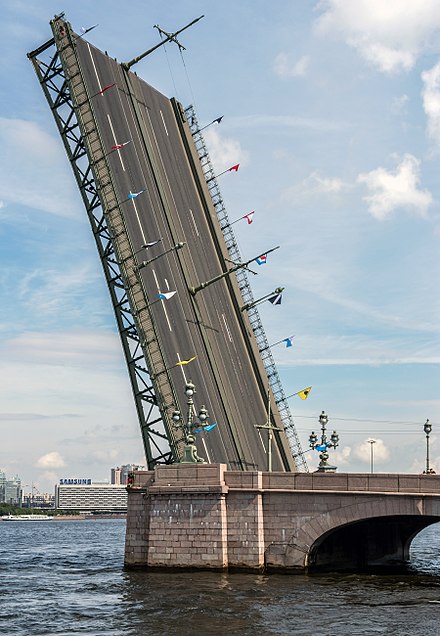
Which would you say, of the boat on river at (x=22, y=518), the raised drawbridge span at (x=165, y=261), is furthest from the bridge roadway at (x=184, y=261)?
the boat on river at (x=22, y=518)

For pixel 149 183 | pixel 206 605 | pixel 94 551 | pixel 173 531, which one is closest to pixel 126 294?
pixel 149 183

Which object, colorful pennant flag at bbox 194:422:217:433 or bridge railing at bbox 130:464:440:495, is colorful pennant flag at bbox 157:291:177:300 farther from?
bridge railing at bbox 130:464:440:495

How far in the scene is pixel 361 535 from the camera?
40719 mm

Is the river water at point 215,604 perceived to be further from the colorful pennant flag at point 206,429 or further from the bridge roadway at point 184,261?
the bridge roadway at point 184,261

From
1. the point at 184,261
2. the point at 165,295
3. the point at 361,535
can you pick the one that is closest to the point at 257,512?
the point at 361,535

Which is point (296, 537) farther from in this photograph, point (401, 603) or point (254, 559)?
point (401, 603)

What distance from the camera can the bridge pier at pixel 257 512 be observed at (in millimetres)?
32344

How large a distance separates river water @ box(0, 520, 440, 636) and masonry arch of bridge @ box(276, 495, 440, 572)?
1.31m

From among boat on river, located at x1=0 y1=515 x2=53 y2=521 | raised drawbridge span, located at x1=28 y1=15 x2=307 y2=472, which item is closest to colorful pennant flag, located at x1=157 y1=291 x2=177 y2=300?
raised drawbridge span, located at x1=28 y1=15 x2=307 y2=472

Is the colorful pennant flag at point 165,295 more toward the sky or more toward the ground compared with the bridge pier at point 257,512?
more toward the sky

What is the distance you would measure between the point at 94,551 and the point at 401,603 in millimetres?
28909

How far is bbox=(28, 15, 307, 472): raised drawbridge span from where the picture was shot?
39.1 m

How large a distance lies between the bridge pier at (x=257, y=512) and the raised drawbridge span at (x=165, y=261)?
15.0 feet

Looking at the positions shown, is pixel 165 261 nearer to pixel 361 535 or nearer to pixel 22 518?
pixel 361 535
